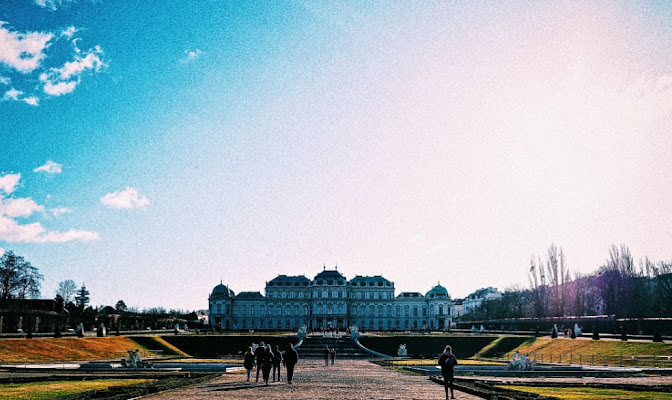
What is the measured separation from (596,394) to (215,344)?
40255 mm

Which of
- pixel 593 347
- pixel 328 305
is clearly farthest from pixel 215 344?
pixel 328 305

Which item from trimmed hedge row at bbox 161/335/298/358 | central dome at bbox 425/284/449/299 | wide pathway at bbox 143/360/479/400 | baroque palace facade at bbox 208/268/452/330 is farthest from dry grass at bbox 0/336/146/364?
central dome at bbox 425/284/449/299

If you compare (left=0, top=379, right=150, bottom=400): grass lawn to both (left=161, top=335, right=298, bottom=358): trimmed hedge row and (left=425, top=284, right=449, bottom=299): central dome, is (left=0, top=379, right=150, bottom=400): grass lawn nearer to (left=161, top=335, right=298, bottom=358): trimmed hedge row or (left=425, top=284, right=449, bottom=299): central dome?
(left=161, top=335, right=298, bottom=358): trimmed hedge row

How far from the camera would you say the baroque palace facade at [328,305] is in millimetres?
118375

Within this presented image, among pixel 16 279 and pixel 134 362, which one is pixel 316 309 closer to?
pixel 16 279

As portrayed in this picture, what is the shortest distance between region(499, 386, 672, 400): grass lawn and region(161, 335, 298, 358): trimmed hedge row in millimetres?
32961

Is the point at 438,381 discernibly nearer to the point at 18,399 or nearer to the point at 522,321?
the point at 18,399

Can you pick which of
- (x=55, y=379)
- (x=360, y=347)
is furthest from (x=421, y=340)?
(x=55, y=379)

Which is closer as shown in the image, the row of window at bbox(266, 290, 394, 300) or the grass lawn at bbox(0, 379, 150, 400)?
the grass lawn at bbox(0, 379, 150, 400)

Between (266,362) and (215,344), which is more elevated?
(266,362)

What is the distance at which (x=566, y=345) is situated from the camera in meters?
43.4

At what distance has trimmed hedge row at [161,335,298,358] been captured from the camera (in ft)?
163

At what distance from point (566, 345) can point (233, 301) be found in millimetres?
86845

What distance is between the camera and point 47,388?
58.7 feet
